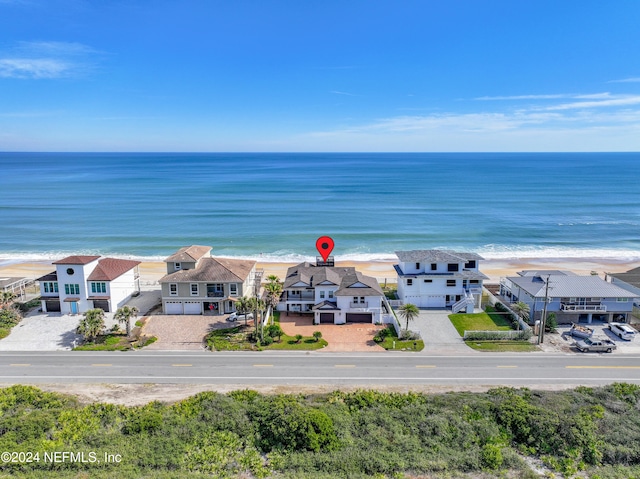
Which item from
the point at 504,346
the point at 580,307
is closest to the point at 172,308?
the point at 504,346

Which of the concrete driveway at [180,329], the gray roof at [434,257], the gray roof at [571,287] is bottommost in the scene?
the concrete driveway at [180,329]

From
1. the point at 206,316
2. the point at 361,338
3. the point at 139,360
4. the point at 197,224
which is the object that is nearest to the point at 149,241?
the point at 197,224

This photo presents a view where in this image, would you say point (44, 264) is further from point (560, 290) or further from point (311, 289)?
point (560, 290)

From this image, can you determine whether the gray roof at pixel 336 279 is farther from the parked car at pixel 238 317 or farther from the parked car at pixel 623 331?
the parked car at pixel 623 331

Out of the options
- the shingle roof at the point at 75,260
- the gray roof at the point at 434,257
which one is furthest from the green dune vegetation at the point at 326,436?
the gray roof at the point at 434,257

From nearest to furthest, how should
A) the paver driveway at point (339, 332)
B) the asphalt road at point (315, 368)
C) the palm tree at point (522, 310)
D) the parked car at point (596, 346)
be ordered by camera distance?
1. the asphalt road at point (315, 368)
2. the parked car at point (596, 346)
3. the paver driveway at point (339, 332)
4. the palm tree at point (522, 310)

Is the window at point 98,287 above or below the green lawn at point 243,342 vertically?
above

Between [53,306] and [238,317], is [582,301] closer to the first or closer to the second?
[238,317]
